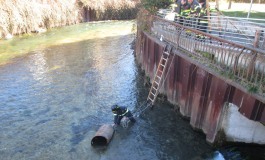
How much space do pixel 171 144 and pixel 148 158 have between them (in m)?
1.24

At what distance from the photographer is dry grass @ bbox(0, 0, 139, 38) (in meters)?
28.3

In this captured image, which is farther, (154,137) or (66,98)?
(66,98)

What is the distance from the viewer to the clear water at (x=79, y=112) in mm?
10578

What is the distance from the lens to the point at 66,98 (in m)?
15.2

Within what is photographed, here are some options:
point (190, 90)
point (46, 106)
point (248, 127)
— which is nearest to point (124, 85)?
point (46, 106)

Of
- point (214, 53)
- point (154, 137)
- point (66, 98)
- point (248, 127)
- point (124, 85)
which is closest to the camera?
point (248, 127)

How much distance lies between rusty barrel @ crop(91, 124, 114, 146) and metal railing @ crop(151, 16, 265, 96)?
4632 mm

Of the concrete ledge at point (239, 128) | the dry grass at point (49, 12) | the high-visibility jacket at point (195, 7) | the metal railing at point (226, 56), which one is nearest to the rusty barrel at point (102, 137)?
the concrete ledge at point (239, 128)

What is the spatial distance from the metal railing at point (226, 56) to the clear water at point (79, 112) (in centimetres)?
298

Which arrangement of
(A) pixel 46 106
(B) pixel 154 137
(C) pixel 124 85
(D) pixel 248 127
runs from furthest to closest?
1. (C) pixel 124 85
2. (A) pixel 46 106
3. (B) pixel 154 137
4. (D) pixel 248 127

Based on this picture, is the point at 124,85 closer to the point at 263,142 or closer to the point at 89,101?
the point at 89,101

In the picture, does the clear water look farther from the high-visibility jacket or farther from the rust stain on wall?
the high-visibility jacket

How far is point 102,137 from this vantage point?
431 inches

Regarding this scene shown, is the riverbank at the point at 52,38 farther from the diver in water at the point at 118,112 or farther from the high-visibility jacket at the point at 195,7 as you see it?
the high-visibility jacket at the point at 195,7
